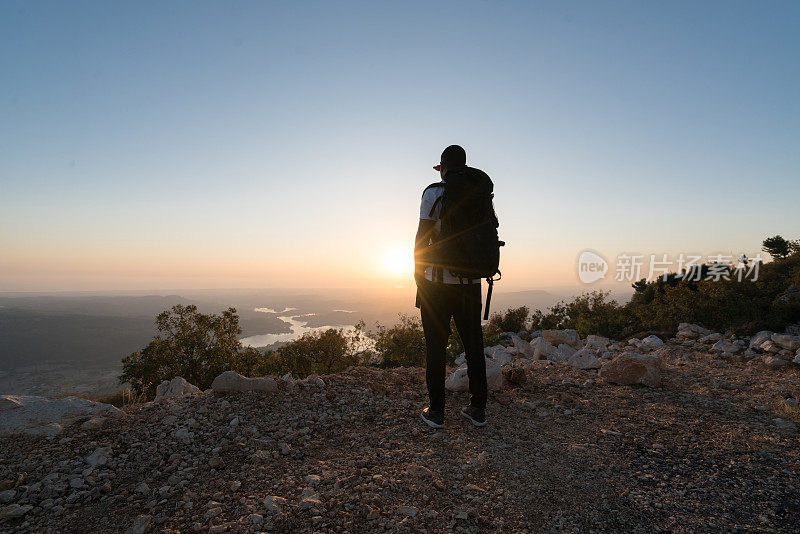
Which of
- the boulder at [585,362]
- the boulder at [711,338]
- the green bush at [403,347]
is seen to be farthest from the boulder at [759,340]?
the green bush at [403,347]

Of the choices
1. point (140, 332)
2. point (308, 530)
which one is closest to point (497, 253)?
point (308, 530)

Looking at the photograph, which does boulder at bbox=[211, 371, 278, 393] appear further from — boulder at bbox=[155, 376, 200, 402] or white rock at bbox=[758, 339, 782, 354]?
white rock at bbox=[758, 339, 782, 354]

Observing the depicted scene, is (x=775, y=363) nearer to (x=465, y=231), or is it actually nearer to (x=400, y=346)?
(x=465, y=231)

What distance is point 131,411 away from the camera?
377 cm

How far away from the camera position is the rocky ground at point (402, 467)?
2.20 metres

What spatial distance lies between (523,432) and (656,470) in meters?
1.08

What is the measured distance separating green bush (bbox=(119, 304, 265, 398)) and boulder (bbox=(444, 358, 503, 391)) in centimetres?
732

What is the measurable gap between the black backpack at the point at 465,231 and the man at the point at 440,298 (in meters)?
0.05

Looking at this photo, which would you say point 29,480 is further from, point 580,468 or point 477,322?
point 580,468

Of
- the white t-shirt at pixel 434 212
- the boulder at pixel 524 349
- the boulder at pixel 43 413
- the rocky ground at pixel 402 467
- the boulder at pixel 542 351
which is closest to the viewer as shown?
the rocky ground at pixel 402 467

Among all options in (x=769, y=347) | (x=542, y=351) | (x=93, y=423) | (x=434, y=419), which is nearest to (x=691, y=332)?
(x=769, y=347)

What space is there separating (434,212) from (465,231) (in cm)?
33

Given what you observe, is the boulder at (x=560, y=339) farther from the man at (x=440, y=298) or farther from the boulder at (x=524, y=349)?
the man at (x=440, y=298)

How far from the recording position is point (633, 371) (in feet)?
16.8
